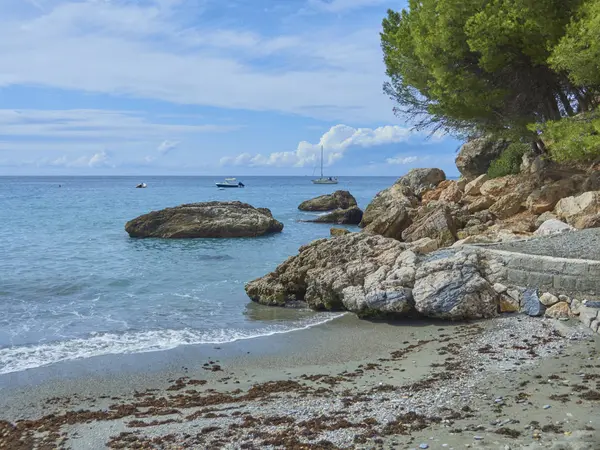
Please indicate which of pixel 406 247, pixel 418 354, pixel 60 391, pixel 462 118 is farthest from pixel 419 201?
pixel 60 391

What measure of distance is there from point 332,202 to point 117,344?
4564 cm

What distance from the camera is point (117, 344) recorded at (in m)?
13.5

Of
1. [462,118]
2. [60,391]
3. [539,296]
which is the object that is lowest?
[60,391]

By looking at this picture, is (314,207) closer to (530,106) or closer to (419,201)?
(419,201)

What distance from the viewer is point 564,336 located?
1170 centimetres

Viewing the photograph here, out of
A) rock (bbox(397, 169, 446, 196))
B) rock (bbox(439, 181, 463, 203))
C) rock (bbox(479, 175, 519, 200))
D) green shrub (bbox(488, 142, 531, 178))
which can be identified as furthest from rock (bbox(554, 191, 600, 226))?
rock (bbox(397, 169, 446, 196))

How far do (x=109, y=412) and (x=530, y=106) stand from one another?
1954 cm

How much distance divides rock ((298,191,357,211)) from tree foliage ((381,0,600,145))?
3077 centimetres

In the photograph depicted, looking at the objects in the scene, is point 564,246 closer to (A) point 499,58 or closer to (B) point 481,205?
(A) point 499,58

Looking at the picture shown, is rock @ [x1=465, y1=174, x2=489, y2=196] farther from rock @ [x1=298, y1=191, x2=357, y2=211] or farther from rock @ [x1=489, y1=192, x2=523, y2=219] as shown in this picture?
rock @ [x1=298, y1=191, x2=357, y2=211]

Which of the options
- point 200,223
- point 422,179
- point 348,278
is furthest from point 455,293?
point 200,223

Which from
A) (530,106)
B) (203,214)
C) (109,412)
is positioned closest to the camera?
(109,412)

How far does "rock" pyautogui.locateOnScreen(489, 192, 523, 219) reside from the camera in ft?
75.7

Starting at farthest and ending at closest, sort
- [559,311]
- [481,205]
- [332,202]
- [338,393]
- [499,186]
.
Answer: [332,202]
[499,186]
[481,205]
[559,311]
[338,393]
